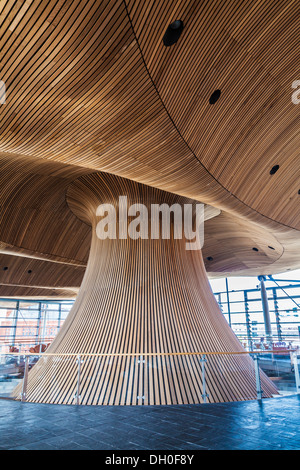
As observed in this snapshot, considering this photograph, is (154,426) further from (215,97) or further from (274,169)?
(274,169)

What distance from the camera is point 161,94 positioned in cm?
448

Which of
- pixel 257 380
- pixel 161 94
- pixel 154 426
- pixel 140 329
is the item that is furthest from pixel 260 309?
pixel 161 94

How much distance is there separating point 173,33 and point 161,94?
698mm

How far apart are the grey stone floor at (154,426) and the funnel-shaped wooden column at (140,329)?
71 cm

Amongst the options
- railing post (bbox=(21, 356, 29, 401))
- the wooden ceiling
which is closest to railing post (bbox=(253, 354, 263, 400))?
the wooden ceiling

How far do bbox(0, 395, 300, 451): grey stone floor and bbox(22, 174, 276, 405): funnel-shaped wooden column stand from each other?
0.71 m

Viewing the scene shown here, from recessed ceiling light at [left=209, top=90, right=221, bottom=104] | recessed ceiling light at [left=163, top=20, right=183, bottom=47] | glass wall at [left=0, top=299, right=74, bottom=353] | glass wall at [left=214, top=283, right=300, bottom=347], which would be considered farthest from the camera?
glass wall at [left=0, top=299, right=74, bottom=353]

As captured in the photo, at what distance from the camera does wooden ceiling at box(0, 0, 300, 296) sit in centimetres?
365

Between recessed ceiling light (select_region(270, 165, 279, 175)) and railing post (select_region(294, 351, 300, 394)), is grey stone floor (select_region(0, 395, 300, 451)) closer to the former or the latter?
railing post (select_region(294, 351, 300, 394))

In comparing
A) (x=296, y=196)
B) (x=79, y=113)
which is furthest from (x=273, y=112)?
(x=79, y=113)

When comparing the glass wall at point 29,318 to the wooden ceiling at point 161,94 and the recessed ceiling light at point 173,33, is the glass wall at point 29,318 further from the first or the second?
the recessed ceiling light at point 173,33

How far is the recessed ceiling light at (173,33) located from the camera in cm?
401

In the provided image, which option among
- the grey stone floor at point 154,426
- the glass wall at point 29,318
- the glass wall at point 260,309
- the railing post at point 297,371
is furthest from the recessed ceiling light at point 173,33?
the glass wall at point 29,318

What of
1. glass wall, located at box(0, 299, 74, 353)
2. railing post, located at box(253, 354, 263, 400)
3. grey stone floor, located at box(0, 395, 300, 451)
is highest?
glass wall, located at box(0, 299, 74, 353)
